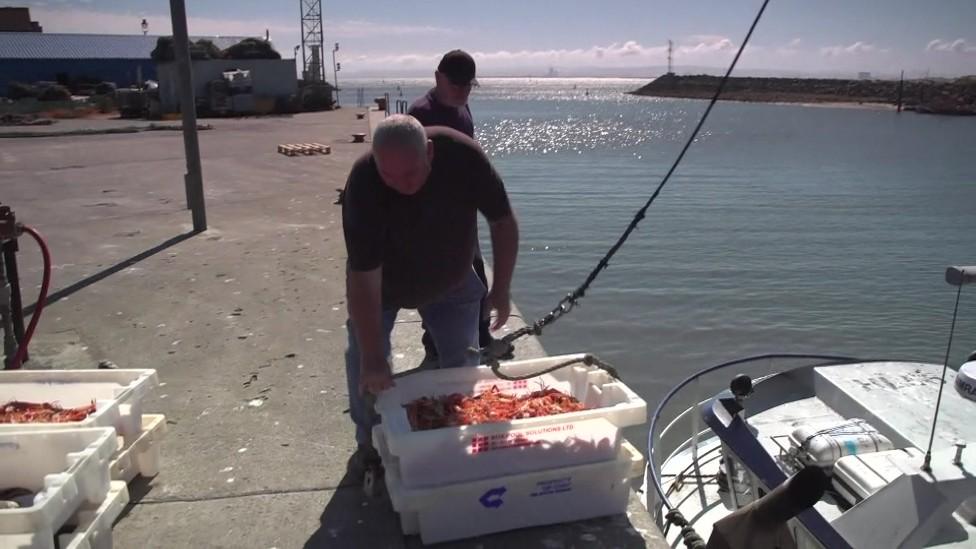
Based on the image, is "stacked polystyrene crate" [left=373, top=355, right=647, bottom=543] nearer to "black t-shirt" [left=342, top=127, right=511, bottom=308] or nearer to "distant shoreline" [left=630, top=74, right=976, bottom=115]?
"black t-shirt" [left=342, top=127, right=511, bottom=308]

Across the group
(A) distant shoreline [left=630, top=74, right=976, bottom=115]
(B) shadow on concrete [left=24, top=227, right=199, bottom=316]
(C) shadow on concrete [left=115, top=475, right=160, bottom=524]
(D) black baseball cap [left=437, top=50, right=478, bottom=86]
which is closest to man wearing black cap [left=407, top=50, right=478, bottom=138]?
(D) black baseball cap [left=437, top=50, right=478, bottom=86]

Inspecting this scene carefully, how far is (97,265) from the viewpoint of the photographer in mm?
7918

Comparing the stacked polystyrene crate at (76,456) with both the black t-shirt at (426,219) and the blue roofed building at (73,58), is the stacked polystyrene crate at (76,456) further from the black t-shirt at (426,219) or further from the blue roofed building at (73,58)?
the blue roofed building at (73,58)

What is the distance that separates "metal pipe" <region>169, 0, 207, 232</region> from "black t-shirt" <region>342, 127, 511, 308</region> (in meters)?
6.69

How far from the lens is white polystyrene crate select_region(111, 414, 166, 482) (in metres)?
3.38

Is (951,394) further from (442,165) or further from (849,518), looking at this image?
(442,165)

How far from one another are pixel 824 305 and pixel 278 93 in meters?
41.2

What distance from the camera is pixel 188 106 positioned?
30.0 feet

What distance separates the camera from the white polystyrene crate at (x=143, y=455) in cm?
338

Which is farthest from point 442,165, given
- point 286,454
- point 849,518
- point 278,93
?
point 278,93

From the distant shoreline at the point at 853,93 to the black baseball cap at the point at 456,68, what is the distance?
91031 mm

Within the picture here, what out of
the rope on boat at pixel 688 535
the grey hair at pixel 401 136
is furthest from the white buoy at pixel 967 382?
the grey hair at pixel 401 136

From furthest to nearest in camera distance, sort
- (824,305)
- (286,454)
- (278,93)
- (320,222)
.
A: (278,93) < (824,305) < (320,222) < (286,454)

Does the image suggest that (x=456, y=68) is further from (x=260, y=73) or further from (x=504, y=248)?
(x=260, y=73)
